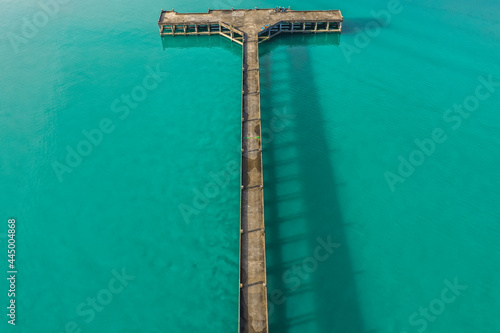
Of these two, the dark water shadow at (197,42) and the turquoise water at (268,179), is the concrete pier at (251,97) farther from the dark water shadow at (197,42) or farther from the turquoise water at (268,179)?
the turquoise water at (268,179)

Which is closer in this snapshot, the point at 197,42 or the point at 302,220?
the point at 302,220

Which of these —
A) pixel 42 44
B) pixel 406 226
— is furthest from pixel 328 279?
pixel 42 44

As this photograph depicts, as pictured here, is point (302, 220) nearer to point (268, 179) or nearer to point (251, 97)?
point (268, 179)

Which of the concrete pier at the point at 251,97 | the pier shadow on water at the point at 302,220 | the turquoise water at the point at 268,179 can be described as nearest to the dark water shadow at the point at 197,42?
the turquoise water at the point at 268,179

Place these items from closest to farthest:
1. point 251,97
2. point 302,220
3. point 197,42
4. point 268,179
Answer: point 302,220 → point 268,179 → point 251,97 → point 197,42

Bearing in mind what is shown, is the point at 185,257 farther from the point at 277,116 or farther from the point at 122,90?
the point at 122,90

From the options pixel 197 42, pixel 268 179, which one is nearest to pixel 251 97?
pixel 268 179
